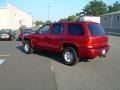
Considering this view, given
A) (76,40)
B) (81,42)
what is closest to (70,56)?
(76,40)

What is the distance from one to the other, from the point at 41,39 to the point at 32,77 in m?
5.27

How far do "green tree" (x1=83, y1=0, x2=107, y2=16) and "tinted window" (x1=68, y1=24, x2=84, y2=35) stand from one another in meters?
100

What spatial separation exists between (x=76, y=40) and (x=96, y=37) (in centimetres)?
88

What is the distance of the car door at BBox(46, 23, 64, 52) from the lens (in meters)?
13.1

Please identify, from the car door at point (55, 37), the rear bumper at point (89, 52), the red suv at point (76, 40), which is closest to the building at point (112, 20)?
the car door at point (55, 37)

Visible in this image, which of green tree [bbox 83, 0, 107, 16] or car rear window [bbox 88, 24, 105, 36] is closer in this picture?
car rear window [bbox 88, 24, 105, 36]

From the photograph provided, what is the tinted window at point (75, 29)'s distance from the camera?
39.5 ft

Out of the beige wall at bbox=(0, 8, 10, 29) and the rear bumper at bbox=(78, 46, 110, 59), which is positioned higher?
the beige wall at bbox=(0, 8, 10, 29)

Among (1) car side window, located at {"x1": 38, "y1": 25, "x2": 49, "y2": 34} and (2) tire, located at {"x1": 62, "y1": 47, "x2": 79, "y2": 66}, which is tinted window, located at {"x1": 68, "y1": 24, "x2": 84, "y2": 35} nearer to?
(2) tire, located at {"x1": 62, "y1": 47, "x2": 79, "y2": 66}

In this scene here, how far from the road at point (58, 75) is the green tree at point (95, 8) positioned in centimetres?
10011

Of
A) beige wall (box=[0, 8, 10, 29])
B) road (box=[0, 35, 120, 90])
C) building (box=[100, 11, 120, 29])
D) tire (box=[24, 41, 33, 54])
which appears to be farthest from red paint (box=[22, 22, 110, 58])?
building (box=[100, 11, 120, 29])

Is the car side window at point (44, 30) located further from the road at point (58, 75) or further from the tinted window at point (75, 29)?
the tinted window at point (75, 29)

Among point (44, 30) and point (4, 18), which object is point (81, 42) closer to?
point (44, 30)

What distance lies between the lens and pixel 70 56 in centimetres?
1248
